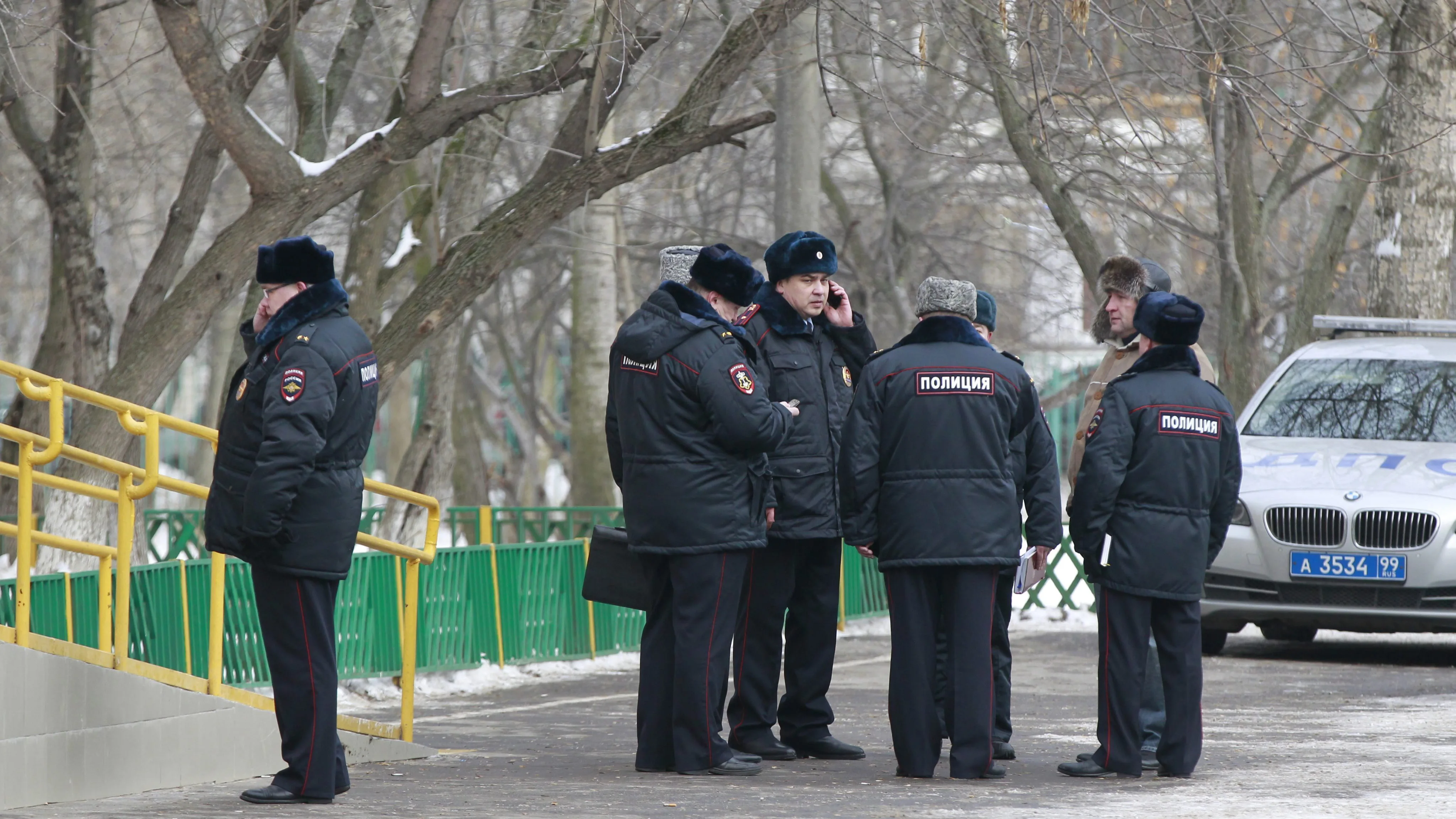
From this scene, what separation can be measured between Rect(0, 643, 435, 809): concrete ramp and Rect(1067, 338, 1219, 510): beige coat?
3.14 metres

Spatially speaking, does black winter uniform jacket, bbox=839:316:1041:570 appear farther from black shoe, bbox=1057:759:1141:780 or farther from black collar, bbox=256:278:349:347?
black collar, bbox=256:278:349:347

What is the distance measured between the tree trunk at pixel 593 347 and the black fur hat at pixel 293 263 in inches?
391

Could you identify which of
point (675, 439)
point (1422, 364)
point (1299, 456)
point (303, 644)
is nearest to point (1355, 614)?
point (1299, 456)

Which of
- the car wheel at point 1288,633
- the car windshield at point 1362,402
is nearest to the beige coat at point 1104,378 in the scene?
the car windshield at point 1362,402

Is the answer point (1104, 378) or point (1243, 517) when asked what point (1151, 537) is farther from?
point (1243, 517)

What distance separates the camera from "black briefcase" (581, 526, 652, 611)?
7031 mm

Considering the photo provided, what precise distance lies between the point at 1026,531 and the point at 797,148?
292 inches

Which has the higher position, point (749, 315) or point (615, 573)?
point (749, 315)

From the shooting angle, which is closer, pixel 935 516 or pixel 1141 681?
pixel 935 516

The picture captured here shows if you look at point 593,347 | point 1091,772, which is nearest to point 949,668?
point 1091,772

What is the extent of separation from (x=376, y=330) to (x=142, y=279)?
1883 millimetres

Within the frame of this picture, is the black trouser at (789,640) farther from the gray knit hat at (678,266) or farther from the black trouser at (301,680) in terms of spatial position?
the black trouser at (301,680)

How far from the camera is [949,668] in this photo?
6715 millimetres

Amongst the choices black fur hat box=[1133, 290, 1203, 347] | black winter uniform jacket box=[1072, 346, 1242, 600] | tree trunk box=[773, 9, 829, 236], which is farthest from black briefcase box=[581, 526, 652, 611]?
tree trunk box=[773, 9, 829, 236]
